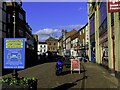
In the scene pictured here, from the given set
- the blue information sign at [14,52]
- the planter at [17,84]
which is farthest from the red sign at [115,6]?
the planter at [17,84]

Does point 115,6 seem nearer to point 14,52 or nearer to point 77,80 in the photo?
point 14,52

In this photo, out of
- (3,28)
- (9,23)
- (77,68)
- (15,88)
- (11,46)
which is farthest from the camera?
(9,23)

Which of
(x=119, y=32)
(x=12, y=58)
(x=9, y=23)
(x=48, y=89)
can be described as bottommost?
(x=48, y=89)

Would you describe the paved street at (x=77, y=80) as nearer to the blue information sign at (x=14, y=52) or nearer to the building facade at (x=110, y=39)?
the building facade at (x=110, y=39)

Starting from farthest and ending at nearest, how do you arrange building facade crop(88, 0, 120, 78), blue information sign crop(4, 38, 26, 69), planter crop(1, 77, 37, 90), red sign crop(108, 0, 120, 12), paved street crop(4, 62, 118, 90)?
1. building facade crop(88, 0, 120, 78)
2. paved street crop(4, 62, 118, 90)
3. red sign crop(108, 0, 120, 12)
4. blue information sign crop(4, 38, 26, 69)
5. planter crop(1, 77, 37, 90)

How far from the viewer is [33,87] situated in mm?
13094

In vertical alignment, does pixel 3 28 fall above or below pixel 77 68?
above

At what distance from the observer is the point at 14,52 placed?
14.6 m

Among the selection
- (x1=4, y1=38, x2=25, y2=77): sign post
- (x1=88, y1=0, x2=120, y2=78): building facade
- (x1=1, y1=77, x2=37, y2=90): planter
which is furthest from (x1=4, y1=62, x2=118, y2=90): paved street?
(x1=1, y1=77, x2=37, y2=90): planter

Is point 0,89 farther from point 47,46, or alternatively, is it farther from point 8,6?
point 47,46

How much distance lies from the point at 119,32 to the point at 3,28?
37.4 metres

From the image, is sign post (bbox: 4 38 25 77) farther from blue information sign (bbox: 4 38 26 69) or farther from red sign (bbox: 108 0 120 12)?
red sign (bbox: 108 0 120 12)

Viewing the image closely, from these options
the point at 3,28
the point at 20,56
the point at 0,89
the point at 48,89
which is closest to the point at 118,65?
the point at 48,89

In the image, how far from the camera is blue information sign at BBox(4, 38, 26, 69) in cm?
1445
